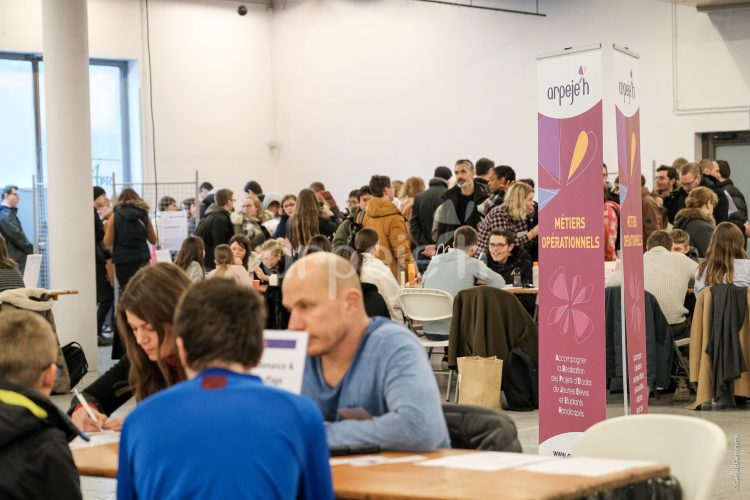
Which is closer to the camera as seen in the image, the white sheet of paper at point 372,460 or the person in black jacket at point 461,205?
the white sheet of paper at point 372,460

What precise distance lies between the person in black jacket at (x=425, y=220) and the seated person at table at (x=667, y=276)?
267 cm

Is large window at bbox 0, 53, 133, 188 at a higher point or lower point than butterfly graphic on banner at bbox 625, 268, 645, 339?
higher

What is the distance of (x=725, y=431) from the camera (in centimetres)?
631

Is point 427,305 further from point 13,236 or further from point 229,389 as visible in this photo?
point 229,389

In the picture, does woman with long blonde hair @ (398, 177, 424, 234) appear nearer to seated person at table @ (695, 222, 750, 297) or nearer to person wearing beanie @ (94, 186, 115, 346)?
person wearing beanie @ (94, 186, 115, 346)

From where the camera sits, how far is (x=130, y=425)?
216cm

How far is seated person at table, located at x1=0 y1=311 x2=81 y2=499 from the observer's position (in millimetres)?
2562

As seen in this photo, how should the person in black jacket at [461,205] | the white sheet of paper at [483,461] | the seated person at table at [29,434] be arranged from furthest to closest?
the person in black jacket at [461,205] → the seated person at table at [29,434] → the white sheet of paper at [483,461]

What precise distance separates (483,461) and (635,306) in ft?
10.3

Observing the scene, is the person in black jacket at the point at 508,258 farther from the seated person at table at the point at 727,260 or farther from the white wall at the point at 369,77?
the white wall at the point at 369,77

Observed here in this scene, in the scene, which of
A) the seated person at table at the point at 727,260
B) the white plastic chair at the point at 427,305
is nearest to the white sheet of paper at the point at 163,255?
the white plastic chair at the point at 427,305

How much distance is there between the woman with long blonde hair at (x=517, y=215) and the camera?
8383mm

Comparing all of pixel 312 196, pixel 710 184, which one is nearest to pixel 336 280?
pixel 312 196

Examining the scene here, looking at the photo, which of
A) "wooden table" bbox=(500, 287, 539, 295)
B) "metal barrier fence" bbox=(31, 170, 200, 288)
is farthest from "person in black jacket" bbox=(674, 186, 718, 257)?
"metal barrier fence" bbox=(31, 170, 200, 288)
